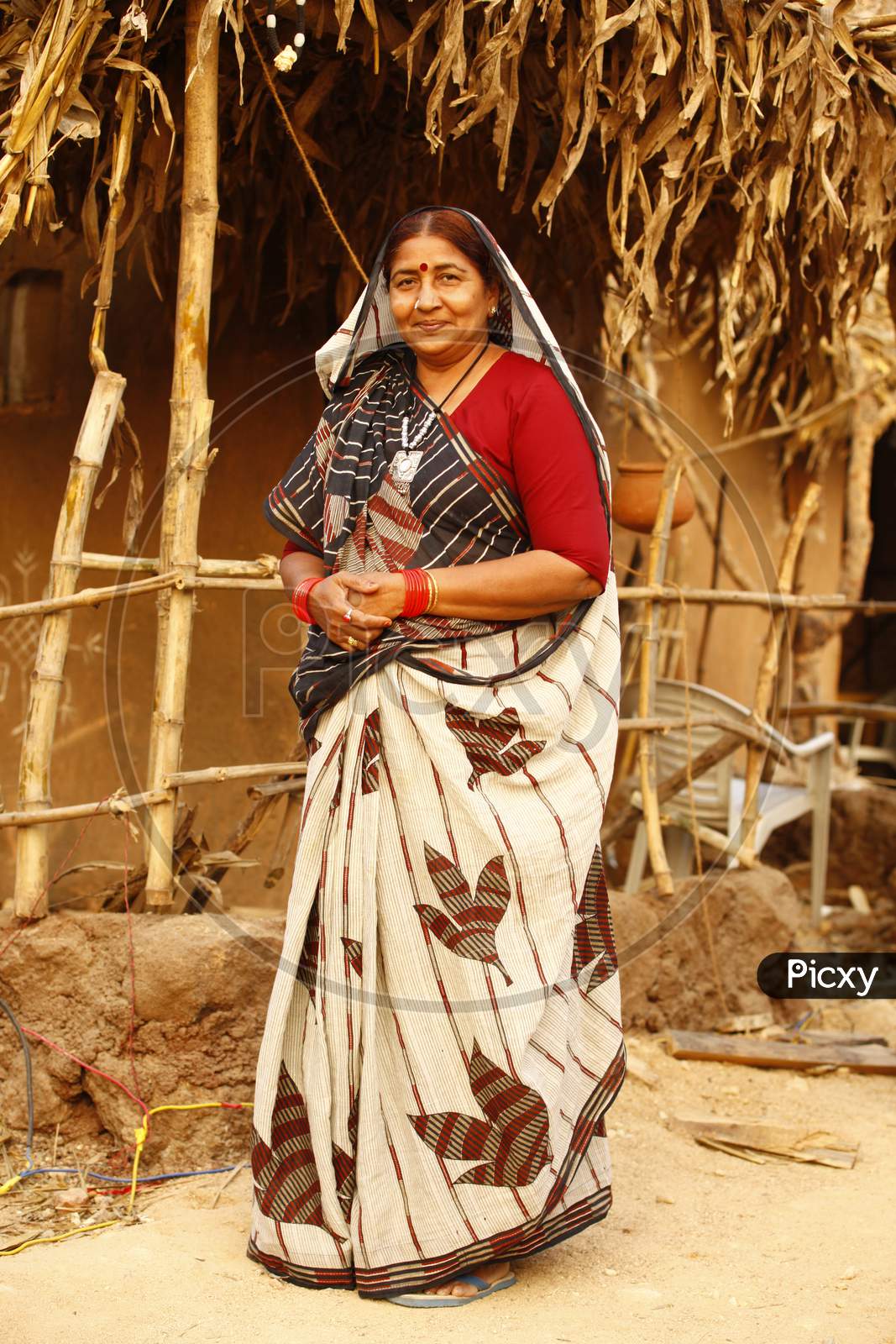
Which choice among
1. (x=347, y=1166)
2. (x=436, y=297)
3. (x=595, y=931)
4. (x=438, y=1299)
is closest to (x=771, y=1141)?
(x=595, y=931)

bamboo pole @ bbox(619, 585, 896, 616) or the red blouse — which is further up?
the red blouse

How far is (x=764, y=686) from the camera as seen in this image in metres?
4.22

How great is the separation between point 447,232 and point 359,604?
0.69 m

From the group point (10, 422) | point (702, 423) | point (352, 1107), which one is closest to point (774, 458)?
point (702, 423)

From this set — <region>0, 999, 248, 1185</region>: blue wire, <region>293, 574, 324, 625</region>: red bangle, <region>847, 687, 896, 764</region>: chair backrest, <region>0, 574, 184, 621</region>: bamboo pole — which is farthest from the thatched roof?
<region>847, 687, 896, 764</region>: chair backrest

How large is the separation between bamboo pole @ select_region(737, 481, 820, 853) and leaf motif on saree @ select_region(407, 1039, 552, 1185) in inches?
81.1

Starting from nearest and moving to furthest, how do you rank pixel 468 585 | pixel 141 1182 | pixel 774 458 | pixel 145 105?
pixel 468 585 → pixel 141 1182 → pixel 145 105 → pixel 774 458

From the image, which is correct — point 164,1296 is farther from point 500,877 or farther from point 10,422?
point 10,422

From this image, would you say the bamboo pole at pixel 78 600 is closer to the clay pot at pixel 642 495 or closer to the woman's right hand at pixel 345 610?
the woman's right hand at pixel 345 610

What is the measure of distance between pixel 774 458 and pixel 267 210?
141 inches

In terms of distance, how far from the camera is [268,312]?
14.3ft

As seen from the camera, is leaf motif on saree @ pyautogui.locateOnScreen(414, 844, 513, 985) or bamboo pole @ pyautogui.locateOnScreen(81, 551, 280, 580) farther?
bamboo pole @ pyautogui.locateOnScreen(81, 551, 280, 580)

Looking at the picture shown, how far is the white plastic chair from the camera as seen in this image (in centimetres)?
443

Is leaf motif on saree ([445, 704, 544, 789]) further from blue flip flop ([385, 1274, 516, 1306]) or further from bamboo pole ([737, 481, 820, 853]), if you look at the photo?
bamboo pole ([737, 481, 820, 853])
